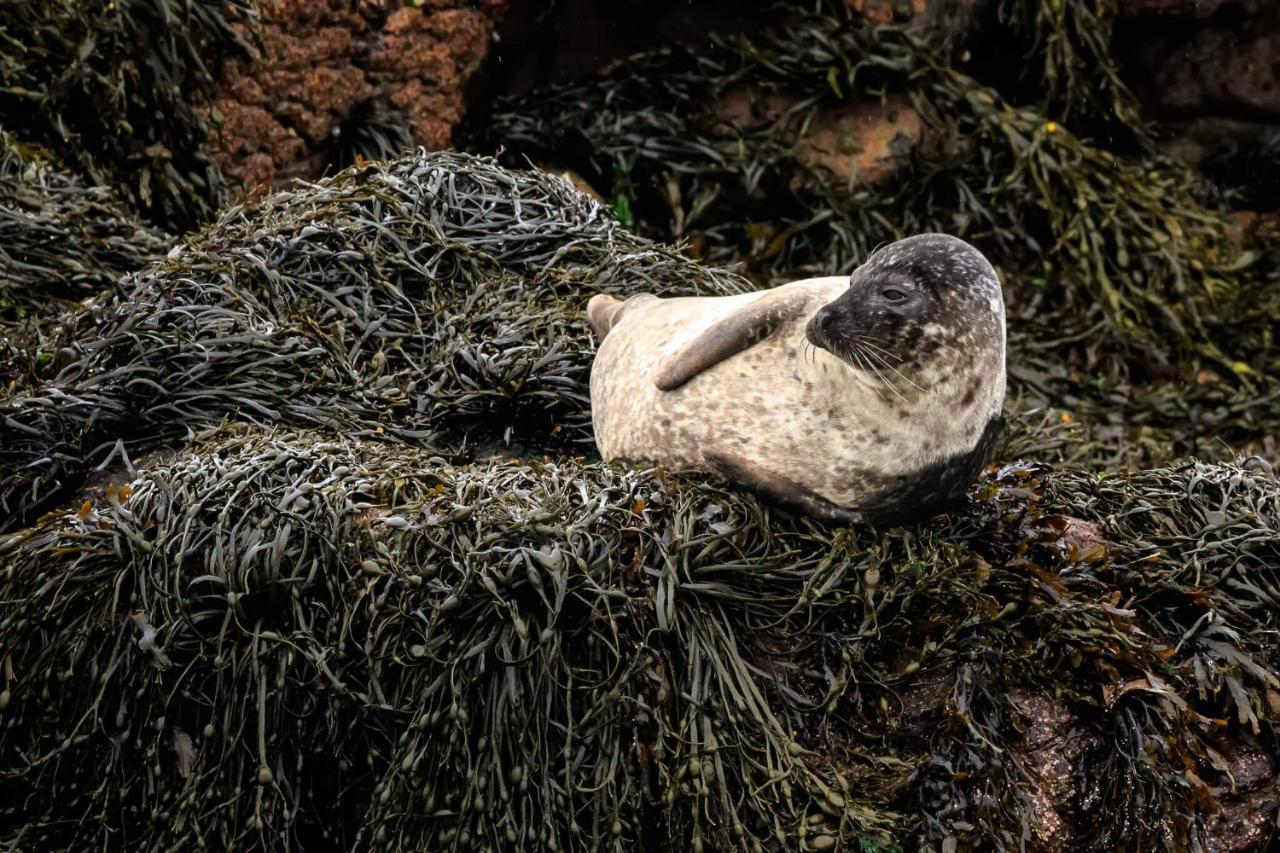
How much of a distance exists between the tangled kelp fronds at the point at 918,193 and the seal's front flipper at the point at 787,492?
3.04 metres

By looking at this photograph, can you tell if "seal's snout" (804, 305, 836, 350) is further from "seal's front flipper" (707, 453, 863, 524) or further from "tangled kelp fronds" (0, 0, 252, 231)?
"tangled kelp fronds" (0, 0, 252, 231)

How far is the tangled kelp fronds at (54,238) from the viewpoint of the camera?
16.1ft

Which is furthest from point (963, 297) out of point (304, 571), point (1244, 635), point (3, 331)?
point (3, 331)

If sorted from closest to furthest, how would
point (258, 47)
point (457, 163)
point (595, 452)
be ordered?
point (595, 452) → point (457, 163) → point (258, 47)

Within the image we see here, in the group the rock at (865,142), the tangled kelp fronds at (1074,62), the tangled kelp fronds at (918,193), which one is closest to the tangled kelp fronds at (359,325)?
the tangled kelp fronds at (918,193)

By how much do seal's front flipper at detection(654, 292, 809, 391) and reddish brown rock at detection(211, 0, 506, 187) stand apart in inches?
124

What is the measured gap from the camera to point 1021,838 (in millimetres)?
3115

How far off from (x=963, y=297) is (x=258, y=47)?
3.84 meters

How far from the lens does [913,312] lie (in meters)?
3.36

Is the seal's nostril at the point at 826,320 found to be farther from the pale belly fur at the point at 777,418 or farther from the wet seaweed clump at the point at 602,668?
the wet seaweed clump at the point at 602,668

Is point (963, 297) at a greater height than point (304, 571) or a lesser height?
greater

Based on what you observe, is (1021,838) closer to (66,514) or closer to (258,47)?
(66,514)

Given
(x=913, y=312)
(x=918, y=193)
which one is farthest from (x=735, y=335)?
(x=918, y=193)

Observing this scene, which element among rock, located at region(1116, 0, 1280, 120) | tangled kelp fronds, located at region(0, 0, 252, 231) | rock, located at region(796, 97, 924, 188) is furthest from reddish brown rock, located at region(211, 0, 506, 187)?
rock, located at region(1116, 0, 1280, 120)
